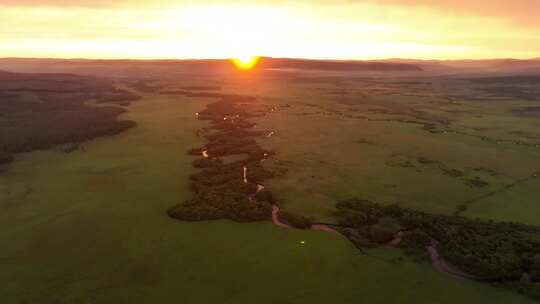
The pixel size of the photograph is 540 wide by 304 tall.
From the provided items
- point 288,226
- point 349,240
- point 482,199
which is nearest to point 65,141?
point 288,226

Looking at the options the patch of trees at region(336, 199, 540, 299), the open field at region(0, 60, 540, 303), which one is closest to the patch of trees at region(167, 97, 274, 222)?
the open field at region(0, 60, 540, 303)

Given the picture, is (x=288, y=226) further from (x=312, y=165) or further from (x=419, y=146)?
(x=419, y=146)

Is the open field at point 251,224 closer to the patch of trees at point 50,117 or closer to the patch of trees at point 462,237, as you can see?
the patch of trees at point 462,237

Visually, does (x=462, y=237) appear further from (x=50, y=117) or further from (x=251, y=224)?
(x=50, y=117)

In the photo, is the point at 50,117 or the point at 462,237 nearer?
the point at 462,237

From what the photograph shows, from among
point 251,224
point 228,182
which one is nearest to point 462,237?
point 251,224

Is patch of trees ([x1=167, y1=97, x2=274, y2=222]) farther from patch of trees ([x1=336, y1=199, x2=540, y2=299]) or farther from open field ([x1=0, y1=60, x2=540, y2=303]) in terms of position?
patch of trees ([x1=336, y1=199, x2=540, y2=299])

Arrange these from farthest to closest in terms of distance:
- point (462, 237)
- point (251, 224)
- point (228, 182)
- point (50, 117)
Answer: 1. point (50, 117)
2. point (228, 182)
3. point (251, 224)
4. point (462, 237)
